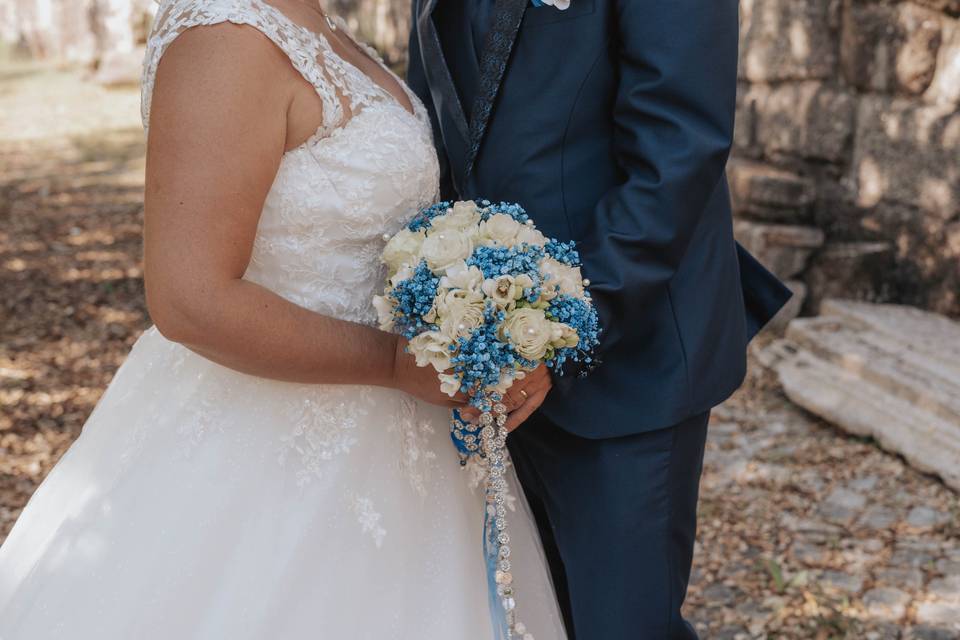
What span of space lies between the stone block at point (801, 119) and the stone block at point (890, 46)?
0.15 meters

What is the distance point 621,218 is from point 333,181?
20.2 inches


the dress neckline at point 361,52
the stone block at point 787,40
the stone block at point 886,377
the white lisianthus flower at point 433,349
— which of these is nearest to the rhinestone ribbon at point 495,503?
the white lisianthus flower at point 433,349

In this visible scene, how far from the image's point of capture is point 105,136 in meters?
11.1

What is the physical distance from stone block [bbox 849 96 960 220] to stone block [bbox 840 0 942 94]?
0.10 meters

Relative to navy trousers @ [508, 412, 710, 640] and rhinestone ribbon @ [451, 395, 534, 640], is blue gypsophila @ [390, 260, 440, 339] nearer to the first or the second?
rhinestone ribbon @ [451, 395, 534, 640]

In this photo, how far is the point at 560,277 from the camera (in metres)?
1.76

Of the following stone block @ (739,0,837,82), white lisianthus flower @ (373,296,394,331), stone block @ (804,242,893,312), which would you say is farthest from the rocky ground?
white lisianthus flower @ (373,296,394,331)

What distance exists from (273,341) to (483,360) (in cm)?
36

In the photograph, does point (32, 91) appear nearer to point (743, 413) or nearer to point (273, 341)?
point (743, 413)

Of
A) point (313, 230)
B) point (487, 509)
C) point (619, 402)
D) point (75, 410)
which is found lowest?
point (75, 410)

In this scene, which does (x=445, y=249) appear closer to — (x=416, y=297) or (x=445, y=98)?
(x=416, y=297)

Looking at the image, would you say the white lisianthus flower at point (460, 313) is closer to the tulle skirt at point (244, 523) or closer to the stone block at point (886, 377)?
the tulle skirt at point (244, 523)

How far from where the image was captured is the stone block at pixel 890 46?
4551 millimetres

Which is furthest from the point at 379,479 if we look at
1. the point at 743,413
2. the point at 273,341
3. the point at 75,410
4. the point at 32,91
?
the point at 32,91
